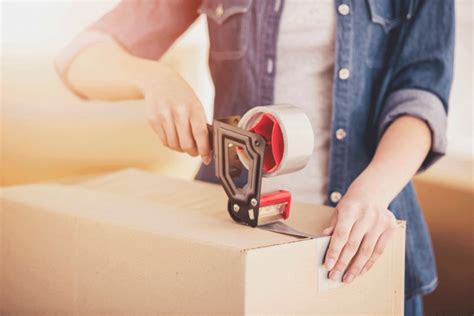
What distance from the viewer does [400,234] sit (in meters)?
0.67

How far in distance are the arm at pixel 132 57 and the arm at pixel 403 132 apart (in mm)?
229

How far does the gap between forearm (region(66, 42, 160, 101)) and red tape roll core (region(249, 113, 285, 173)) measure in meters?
0.22

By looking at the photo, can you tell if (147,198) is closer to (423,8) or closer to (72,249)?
(72,249)

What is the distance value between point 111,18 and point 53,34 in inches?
5.0

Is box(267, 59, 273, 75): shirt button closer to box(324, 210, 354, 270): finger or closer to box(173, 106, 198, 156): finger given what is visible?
box(173, 106, 198, 156): finger

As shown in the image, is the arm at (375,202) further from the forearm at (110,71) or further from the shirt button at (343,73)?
the forearm at (110,71)

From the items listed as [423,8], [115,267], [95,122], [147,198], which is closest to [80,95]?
[95,122]

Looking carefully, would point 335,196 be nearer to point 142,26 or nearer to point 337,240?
point 337,240

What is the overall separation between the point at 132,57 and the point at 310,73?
23 cm

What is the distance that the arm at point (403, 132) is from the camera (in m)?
Result: 0.64

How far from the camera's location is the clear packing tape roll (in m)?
0.61

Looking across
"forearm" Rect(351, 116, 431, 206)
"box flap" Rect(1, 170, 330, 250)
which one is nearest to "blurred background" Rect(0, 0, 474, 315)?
"box flap" Rect(1, 170, 330, 250)

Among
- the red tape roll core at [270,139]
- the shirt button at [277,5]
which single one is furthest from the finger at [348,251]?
the shirt button at [277,5]

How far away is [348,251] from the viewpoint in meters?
0.62
